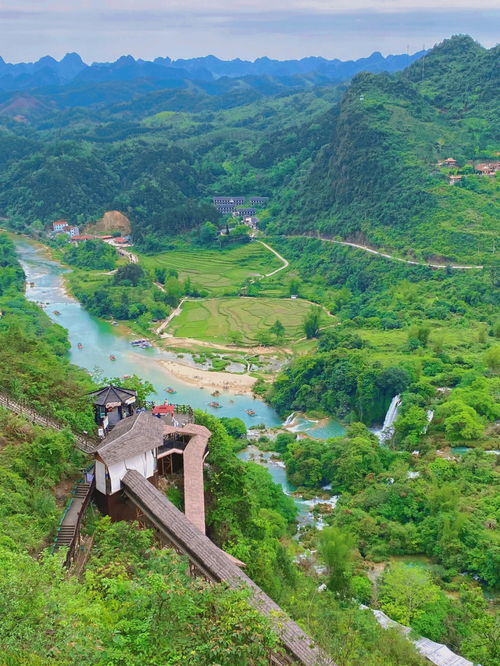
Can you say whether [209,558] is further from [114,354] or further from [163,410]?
[114,354]

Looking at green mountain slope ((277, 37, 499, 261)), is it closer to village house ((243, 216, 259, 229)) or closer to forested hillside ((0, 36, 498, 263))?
forested hillside ((0, 36, 498, 263))

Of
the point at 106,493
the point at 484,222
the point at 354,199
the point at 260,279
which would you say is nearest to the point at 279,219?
the point at 354,199

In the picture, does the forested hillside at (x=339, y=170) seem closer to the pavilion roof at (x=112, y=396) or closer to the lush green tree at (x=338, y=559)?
the lush green tree at (x=338, y=559)

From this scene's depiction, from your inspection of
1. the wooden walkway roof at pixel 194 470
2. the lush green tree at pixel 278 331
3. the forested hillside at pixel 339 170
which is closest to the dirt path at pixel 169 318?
the lush green tree at pixel 278 331

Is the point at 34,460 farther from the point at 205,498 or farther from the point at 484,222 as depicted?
the point at 484,222

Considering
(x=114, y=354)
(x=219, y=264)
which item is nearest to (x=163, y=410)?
(x=114, y=354)

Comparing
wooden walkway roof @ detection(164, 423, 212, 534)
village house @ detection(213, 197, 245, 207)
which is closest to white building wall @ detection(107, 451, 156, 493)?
wooden walkway roof @ detection(164, 423, 212, 534)
